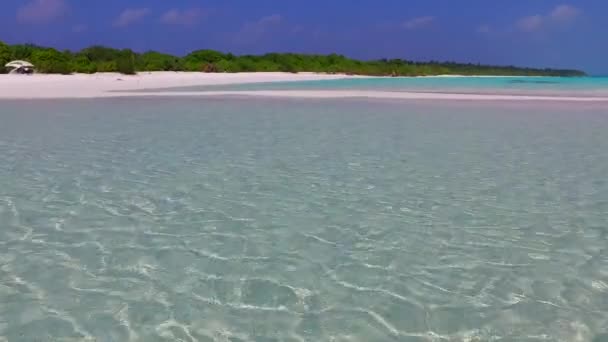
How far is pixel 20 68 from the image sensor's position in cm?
3127

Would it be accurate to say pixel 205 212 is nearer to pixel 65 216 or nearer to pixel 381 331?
pixel 65 216

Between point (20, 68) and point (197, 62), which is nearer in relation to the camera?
point (20, 68)

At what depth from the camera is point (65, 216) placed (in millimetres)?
4980

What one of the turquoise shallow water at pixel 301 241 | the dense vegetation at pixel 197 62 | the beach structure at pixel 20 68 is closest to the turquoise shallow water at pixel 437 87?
the beach structure at pixel 20 68

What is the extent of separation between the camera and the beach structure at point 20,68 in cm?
3117

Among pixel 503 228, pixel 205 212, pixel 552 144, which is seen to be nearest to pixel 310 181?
pixel 205 212

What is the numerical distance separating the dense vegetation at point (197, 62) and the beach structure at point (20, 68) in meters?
1.47

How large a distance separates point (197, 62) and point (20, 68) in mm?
22567

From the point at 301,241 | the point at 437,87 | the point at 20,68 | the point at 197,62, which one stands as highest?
the point at 197,62

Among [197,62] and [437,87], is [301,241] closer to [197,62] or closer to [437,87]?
[437,87]

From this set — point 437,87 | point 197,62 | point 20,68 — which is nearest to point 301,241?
point 437,87

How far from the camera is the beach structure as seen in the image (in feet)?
102

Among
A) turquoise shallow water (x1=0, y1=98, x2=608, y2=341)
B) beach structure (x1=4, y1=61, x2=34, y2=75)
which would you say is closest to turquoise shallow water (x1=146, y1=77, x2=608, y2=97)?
beach structure (x1=4, y1=61, x2=34, y2=75)

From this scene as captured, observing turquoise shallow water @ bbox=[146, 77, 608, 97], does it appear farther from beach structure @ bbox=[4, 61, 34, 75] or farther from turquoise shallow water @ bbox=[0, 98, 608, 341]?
turquoise shallow water @ bbox=[0, 98, 608, 341]
